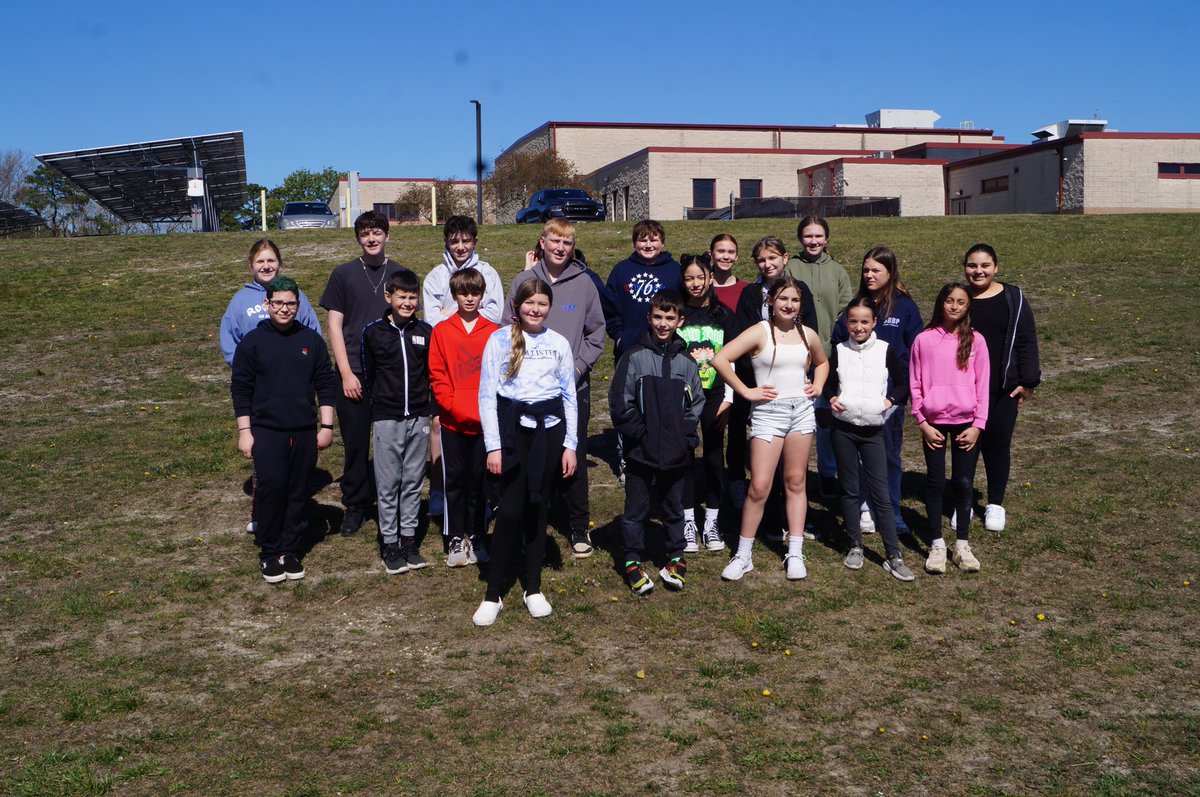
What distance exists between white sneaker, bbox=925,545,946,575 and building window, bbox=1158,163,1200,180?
38335mm

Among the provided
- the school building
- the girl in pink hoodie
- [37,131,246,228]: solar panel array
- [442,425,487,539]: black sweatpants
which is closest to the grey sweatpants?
[442,425,487,539]: black sweatpants

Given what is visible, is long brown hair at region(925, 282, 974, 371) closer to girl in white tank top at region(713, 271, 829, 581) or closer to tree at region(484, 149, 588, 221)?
girl in white tank top at region(713, 271, 829, 581)

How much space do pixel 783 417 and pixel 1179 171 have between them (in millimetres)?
39651

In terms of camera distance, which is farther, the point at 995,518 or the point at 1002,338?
the point at 995,518

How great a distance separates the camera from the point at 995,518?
6.84 m

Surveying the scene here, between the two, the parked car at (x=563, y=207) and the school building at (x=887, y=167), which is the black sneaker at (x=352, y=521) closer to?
the parked car at (x=563, y=207)

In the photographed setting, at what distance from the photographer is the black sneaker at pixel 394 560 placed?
6.22 m

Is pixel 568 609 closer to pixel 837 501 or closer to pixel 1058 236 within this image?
pixel 837 501

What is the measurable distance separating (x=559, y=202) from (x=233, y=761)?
29.0 m

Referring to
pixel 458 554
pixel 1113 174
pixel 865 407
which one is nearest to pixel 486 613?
pixel 458 554

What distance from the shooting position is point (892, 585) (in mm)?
5992

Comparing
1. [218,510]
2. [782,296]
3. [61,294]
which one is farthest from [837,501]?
[61,294]

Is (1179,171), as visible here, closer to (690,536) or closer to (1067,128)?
(1067,128)

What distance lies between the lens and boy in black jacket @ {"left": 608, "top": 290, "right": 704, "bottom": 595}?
18.9ft
